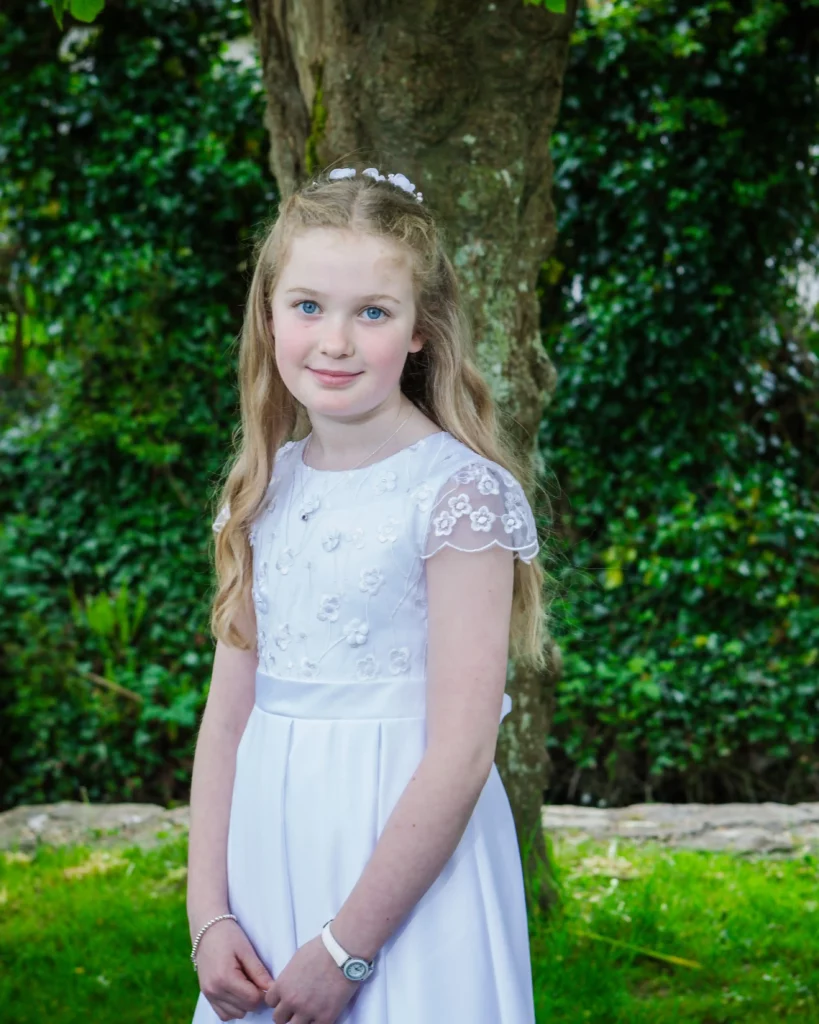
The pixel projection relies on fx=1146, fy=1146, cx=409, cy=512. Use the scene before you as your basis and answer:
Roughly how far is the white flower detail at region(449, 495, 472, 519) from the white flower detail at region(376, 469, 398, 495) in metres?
0.10

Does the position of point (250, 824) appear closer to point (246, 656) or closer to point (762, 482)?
point (246, 656)

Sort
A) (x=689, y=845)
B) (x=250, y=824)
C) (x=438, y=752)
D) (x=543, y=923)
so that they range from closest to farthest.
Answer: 1. (x=438, y=752)
2. (x=250, y=824)
3. (x=543, y=923)
4. (x=689, y=845)

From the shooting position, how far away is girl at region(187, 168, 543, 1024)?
4.85ft

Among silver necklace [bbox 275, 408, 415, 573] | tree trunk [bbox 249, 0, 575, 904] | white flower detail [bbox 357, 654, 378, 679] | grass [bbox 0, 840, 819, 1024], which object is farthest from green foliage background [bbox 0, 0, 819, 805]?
white flower detail [bbox 357, 654, 378, 679]

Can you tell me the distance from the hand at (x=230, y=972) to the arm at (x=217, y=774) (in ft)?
0.15

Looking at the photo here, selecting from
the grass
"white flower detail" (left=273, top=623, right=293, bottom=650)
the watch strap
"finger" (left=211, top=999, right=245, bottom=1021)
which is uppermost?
"white flower detail" (left=273, top=623, right=293, bottom=650)

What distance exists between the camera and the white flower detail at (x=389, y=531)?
5.11 ft

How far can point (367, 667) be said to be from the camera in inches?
61.8

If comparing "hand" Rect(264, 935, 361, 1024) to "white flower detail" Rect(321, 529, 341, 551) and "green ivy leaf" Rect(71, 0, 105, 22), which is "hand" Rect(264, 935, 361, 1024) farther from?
"green ivy leaf" Rect(71, 0, 105, 22)

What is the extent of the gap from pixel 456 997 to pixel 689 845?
288cm

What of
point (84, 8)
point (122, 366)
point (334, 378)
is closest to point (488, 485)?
point (334, 378)

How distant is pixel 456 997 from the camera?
152 cm

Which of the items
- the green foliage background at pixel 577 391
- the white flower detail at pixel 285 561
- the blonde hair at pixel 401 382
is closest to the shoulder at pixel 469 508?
the blonde hair at pixel 401 382

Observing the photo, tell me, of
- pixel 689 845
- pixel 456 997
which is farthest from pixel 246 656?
pixel 689 845
